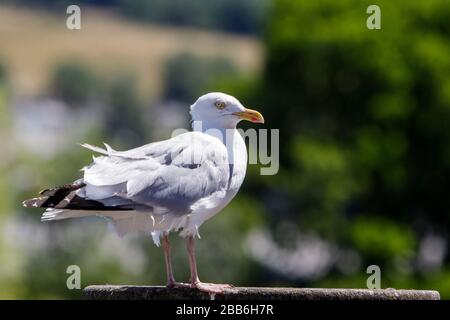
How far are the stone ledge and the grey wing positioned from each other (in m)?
0.71

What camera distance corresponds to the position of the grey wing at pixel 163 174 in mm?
12086

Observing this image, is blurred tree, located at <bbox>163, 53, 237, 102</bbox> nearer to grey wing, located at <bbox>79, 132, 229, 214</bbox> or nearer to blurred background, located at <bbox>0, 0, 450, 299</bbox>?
blurred background, located at <bbox>0, 0, 450, 299</bbox>

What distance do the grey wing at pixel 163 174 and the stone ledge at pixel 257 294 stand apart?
705 millimetres

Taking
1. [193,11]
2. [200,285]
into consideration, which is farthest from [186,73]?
[200,285]

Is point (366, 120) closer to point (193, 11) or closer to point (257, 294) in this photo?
point (257, 294)

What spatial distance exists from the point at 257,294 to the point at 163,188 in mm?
1287

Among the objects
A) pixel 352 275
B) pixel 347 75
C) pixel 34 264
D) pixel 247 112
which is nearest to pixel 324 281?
pixel 352 275

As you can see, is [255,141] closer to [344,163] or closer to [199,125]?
[199,125]

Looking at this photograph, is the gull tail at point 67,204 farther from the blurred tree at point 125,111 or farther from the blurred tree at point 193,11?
the blurred tree at point 193,11

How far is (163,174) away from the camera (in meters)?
12.4

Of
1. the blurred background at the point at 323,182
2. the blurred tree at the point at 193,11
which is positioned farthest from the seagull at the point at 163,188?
the blurred tree at the point at 193,11

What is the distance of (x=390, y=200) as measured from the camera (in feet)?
124

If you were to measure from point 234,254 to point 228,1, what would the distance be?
9194 cm

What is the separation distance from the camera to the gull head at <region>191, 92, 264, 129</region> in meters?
12.9
